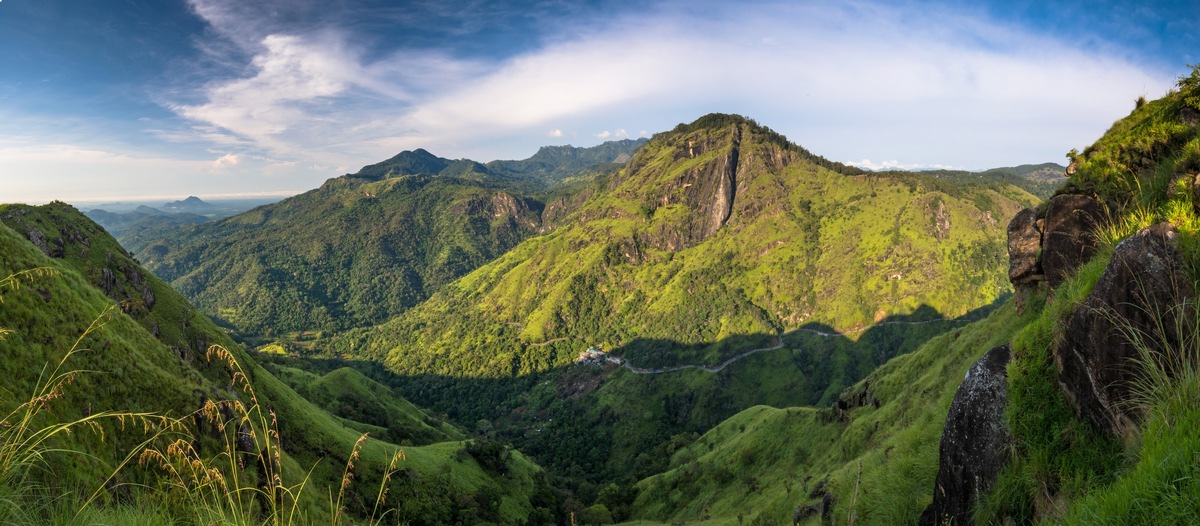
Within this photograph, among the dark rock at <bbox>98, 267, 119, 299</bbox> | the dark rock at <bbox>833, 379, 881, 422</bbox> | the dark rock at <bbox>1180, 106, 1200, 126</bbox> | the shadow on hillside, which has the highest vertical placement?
the dark rock at <bbox>1180, 106, 1200, 126</bbox>

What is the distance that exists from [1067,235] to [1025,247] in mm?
6291

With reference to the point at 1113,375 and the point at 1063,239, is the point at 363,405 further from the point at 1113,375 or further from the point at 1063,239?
the point at 1113,375

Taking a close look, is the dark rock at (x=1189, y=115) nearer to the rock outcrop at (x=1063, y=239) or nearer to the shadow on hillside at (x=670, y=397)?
the rock outcrop at (x=1063, y=239)

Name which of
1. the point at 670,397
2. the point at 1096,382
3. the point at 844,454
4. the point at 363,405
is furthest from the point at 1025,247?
the point at 670,397

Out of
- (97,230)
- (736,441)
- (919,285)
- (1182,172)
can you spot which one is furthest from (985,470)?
(919,285)

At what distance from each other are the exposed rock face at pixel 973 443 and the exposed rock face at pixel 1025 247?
34.2 ft

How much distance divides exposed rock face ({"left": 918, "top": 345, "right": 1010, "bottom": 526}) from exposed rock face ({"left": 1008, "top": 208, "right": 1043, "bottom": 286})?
34.2 ft

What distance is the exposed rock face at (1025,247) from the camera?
58.2 feet

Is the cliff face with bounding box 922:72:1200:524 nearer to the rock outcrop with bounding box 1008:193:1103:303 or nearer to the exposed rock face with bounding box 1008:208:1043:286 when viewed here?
the rock outcrop with bounding box 1008:193:1103:303

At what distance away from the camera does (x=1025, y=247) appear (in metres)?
18.9

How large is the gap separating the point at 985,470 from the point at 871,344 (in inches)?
7914

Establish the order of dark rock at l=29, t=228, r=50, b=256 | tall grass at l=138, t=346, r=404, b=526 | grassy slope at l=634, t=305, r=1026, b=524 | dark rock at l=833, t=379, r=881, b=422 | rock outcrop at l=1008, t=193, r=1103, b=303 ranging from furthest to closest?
dark rock at l=833, t=379, r=881, b=422 → dark rock at l=29, t=228, r=50, b=256 → grassy slope at l=634, t=305, r=1026, b=524 → rock outcrop at l=1008, t=193, r=1103, b=303 → tall grass at l=138, t=346, r=404, b=526

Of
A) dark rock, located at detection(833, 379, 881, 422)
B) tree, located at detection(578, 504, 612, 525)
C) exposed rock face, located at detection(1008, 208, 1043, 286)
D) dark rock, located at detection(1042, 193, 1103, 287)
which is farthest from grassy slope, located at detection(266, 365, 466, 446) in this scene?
dark rock, located at detection(1042, 193, 1103, 287)

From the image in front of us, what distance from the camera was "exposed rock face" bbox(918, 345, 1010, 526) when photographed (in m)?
9.27
